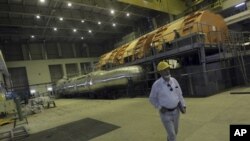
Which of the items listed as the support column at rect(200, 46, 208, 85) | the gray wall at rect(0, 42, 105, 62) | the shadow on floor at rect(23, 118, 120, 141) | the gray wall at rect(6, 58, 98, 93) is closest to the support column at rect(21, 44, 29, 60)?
the gray wall at rect(0, 42, 105, 62)

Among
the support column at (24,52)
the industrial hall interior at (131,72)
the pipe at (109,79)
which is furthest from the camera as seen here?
the support column at (24,52)

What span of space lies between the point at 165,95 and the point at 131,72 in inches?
361

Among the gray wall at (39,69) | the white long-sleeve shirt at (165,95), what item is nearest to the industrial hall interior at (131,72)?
the white long-sleeve shirt at (165,95)

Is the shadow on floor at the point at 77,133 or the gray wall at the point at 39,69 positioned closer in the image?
the shadow on floor at the point at 77,133

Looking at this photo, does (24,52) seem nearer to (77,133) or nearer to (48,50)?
(48,50)

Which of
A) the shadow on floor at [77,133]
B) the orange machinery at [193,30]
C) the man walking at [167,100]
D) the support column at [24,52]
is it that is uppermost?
the support column at [24,52]

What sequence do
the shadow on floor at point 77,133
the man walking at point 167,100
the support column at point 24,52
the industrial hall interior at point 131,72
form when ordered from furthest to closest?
the support column at point 24,52 < the shadow on floor at point 77,133 < the industrial hall interior at point 131,72 < the man walking at point 167,100

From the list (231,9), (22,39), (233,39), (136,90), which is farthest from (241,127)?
(22,39)

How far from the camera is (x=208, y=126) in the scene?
5082mm

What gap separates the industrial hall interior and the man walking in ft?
0.05

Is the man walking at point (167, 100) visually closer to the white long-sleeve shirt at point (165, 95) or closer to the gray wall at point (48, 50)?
the white long-sleeve shirt at point (165, 95)

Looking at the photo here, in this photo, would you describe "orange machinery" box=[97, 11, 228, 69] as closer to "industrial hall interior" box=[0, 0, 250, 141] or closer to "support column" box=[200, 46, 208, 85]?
"industrial hall interior" box=[0, 0, 250, 141]

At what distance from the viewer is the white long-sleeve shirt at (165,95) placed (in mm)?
3500

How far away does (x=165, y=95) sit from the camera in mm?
3525
